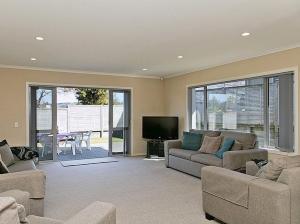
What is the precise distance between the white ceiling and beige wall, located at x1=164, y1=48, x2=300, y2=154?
0.18 m

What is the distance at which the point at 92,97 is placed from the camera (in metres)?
11.4

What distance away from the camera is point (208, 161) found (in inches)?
193

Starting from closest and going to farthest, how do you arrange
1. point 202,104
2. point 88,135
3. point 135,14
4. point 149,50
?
point 135,14, point 149,50, point 202,104, point 88,135

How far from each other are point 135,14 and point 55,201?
9.62 ft

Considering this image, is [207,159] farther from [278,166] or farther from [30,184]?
[30,184]

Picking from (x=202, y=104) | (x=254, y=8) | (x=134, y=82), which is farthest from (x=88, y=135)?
(x=254, y=8)

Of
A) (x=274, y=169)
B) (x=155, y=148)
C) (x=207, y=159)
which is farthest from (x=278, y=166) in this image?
(x=155, y=148)

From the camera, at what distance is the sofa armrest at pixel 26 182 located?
2773 mm

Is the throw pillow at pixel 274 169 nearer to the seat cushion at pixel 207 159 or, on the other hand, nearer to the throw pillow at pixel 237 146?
the seat cushion at pixel 207 159

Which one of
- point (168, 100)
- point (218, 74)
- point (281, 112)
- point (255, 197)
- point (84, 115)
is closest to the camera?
point (255, 197)

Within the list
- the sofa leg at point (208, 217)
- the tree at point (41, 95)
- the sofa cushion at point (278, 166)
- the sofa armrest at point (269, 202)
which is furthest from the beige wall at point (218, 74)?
the tree at point (41, 95)

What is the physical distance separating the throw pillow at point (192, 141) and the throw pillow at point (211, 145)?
0.93 feet

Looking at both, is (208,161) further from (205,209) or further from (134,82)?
(134,82)

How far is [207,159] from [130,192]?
5.47ft
